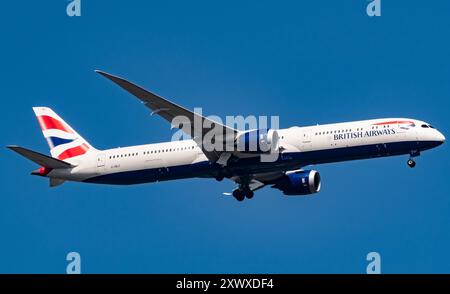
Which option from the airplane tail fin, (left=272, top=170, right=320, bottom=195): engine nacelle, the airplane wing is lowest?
(left=272, top=170, right=320, bottom=195): engine nacelle

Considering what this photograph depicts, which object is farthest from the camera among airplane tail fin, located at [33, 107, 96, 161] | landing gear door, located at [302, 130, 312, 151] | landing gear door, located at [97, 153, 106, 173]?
airplane tail fin, located at [33, 107, 96, 161]

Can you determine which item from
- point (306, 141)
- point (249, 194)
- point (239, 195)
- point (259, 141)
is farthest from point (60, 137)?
point (306, 141)

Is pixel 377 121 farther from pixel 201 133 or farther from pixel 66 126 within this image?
pixel 66 126

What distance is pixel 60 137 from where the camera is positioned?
239ft

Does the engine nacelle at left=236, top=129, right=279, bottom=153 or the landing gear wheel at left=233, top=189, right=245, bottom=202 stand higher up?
the engine nacelle at left=236, top=129, right=279, bottom=153

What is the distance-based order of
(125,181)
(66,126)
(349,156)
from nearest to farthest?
(349,156) < (125,181) < (66,126)

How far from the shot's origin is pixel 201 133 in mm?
63344

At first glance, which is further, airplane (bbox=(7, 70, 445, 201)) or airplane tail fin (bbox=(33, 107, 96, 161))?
airplane tail fin (bbox=(33, 107, 96, 161))

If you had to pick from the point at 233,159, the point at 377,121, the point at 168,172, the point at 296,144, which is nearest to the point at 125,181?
the point at 168,172

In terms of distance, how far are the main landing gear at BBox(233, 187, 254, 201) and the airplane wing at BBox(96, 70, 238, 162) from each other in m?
5.22

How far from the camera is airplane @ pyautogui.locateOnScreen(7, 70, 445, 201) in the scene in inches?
2453

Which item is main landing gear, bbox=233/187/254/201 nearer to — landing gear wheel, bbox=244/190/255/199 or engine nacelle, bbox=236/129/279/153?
landing gear wheel, bbox=244/190/255/199

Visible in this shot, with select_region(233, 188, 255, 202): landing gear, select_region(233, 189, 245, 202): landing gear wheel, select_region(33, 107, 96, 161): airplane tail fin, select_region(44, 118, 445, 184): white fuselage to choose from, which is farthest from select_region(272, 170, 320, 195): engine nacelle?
select_region(33, 107, 96, 161): airplane tail fin

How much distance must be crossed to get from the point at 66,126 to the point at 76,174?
606 centimetres
